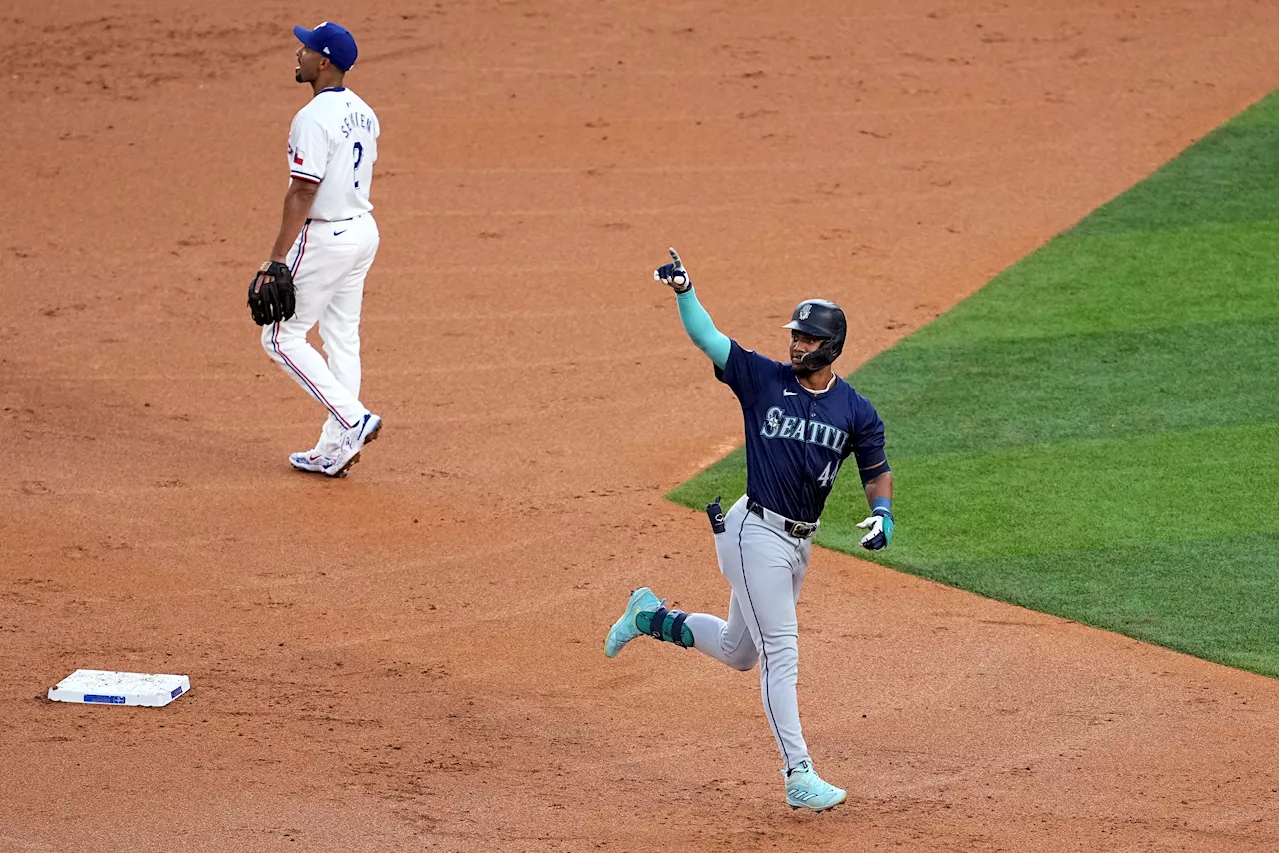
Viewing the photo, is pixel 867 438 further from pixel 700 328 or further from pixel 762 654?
pixel 762 654

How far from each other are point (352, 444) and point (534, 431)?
1.42 meters

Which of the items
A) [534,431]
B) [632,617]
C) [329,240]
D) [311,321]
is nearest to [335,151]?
[329,240]

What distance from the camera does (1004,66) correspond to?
620 inches

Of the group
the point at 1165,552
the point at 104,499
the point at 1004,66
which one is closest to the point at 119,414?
the point at 104,499

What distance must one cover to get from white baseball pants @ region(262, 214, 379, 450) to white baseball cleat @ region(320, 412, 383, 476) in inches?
1.8

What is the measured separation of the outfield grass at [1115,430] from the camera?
26.2 ft

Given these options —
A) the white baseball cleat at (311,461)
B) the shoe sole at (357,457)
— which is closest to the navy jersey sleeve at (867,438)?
the shoe sole at (357,457)

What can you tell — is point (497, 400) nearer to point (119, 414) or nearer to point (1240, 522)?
point (119, 414)

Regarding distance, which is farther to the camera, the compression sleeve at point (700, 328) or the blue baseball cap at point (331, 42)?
the blue baseball cap at point (331, 42)

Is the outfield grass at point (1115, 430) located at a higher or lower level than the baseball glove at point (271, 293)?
lower

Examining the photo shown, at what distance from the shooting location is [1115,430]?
9.78 meters

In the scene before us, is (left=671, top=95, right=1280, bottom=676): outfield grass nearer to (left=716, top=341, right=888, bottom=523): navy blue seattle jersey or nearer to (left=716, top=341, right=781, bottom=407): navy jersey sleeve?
(left=716, top=341, right=888, bottom=523): navy blue seattle jersey

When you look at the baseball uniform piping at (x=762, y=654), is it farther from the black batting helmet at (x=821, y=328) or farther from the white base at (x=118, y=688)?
the white base at (x=118, y=688)

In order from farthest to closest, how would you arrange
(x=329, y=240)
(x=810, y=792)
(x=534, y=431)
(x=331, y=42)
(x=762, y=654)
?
(x=534, y=431) → (x=329, y=240) → (x=331, y=42) → (x=762, y=654) → (x=810, y=792)
